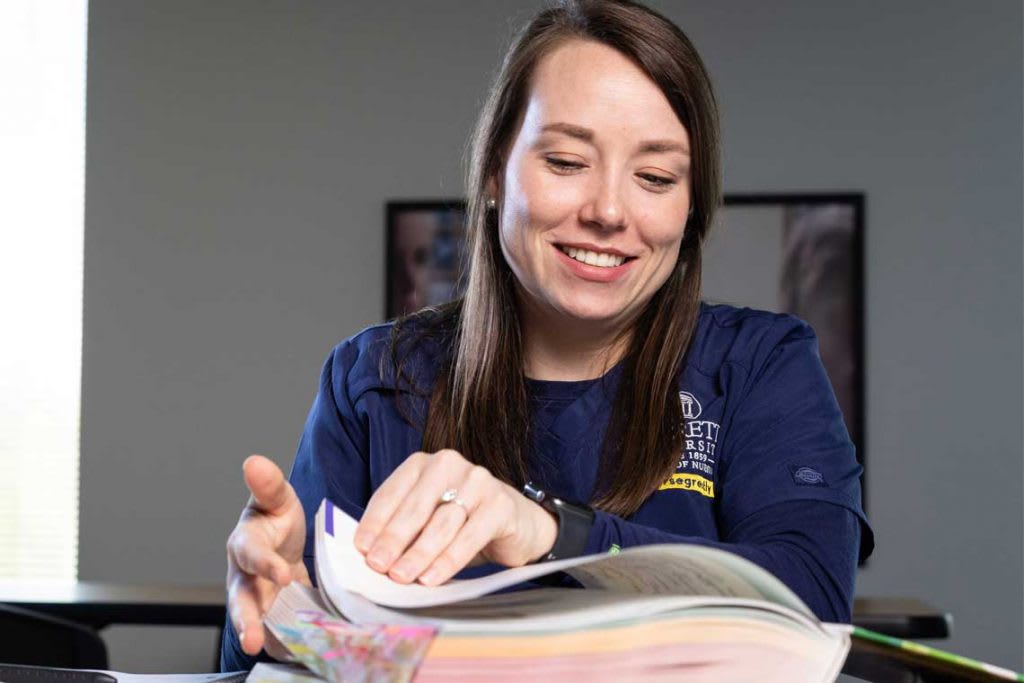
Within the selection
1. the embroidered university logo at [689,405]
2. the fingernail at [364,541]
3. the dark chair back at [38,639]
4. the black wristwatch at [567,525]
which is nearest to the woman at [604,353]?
the embroidered university logo at [689,405]

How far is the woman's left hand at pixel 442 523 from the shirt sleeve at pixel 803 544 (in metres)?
0.10

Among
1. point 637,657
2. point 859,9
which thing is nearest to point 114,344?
point 859,9

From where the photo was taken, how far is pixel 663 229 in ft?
4.30

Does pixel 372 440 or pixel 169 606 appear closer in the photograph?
pixel 372 440

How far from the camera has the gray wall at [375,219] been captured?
4.25m

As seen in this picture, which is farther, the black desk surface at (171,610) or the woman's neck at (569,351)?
the black desk surface at (171,610)

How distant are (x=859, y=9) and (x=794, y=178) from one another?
0.67m

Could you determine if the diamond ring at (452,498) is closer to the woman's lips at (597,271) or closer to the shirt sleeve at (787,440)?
the shirt sleeve at (787,440)

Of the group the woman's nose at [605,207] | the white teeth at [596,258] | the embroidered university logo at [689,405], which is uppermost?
the woman's nose at [605,207]

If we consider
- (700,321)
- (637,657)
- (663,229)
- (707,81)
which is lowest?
(637,657)

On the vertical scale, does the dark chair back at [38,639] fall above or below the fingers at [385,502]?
below

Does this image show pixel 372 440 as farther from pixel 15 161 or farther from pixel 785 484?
pixel 15 161

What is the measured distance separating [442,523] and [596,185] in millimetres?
585

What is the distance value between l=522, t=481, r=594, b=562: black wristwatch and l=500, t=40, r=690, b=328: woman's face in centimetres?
43
